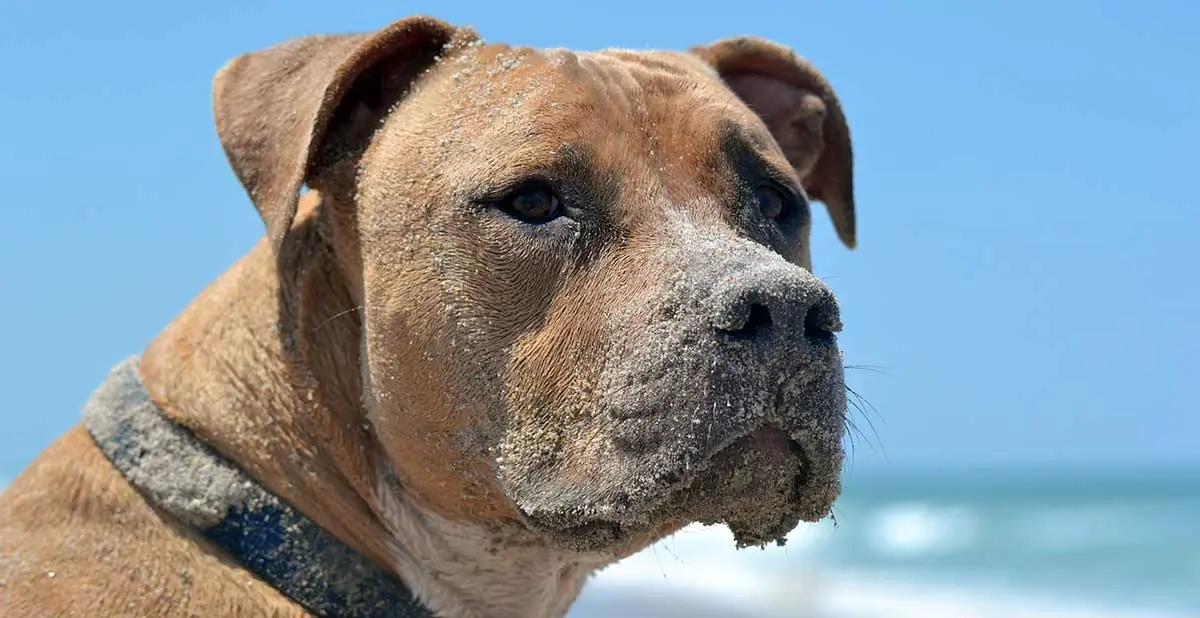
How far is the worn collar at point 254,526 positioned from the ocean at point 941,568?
5079 mm

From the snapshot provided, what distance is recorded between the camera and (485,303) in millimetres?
3148

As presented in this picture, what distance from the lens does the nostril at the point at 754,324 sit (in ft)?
9.11

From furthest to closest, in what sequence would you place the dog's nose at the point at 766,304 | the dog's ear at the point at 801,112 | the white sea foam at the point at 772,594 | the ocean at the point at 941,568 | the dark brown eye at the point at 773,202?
1. the ocean at the point at 941,568
2. the white sea foam at the point at 772,594
3. the dog's ear at the point at 801,112
4. the dark brown eye at the point at 773,202
5. the dog's nose at the point at 766,304

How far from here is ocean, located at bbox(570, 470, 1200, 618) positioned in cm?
1661

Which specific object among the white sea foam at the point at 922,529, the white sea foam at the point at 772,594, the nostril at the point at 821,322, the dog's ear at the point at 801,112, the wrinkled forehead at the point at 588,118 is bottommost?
the nostril at the point at 821,322

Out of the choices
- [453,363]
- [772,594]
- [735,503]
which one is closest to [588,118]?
[453,363]

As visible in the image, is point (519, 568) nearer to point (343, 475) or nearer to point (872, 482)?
point (343, 475)

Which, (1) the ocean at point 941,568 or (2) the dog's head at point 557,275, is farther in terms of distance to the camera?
(1) the ocean at point 941,568

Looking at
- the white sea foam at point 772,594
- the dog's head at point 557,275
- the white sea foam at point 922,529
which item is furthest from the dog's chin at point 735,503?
the white sea foam at point 922,529

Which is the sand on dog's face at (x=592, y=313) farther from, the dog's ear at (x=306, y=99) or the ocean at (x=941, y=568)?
the ocean at (x=941, y=568)

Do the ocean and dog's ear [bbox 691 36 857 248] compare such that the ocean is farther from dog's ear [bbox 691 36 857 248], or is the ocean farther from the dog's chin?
the dog's chin

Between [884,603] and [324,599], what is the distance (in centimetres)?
1508

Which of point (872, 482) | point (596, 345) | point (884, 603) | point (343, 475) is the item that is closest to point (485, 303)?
point (596, 345)

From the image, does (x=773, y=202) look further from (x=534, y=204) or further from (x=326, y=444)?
(x=326, y=444)
